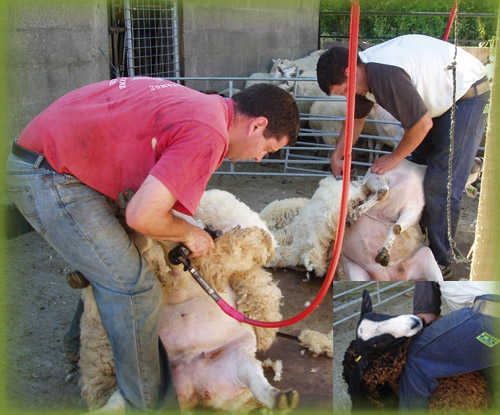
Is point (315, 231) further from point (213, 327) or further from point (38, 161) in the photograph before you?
point (38, 161)

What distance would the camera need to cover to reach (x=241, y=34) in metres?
9.01

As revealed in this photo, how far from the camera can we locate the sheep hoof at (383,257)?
3.55 meters

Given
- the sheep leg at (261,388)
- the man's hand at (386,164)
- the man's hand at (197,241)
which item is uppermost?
the man's hand at (386,164)

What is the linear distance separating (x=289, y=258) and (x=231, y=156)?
75.6 inches

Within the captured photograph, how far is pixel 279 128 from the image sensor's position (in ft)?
7.32

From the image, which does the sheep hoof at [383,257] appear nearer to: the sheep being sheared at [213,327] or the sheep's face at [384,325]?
the sheep being sheared at [213,327]

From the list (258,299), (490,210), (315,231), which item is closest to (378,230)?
(315,231)

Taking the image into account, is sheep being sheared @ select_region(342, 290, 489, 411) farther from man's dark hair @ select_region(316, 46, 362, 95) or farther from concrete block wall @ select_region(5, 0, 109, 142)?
concrete block wall @ select_region(5, 0, 109, 142)

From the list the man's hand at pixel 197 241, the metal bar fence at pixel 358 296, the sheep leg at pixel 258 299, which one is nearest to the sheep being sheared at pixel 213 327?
the sheep leg at pixel 258 299

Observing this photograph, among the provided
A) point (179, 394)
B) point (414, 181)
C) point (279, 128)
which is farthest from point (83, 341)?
point (414, 181)

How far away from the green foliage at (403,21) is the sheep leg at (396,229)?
836 centimetres

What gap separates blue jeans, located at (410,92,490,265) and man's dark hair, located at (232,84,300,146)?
1777 mm

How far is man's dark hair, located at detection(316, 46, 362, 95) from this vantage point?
343cm

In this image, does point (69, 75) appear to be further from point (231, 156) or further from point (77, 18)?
point (231, 156)
